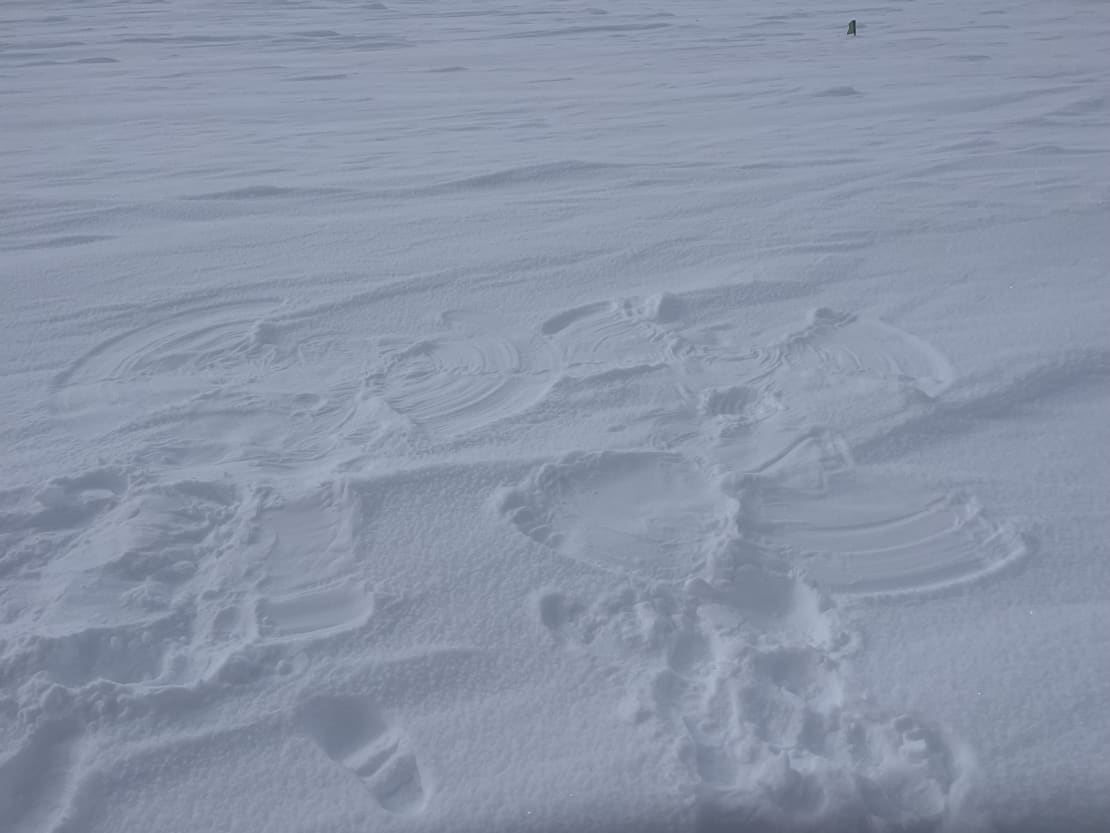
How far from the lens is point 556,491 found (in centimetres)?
175

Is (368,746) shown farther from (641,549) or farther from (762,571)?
(762,571)

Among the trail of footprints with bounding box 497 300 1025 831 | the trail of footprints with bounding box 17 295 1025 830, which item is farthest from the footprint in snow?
the trail of footprints with bounding box 497 300 1025 831

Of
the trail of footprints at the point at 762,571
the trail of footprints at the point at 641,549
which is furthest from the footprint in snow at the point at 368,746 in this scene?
the trail of footprints at the point at 762,571

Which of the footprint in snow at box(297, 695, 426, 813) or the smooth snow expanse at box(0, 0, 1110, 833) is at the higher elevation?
the smooth snow expanse at box(0, 0, 1110, 833)

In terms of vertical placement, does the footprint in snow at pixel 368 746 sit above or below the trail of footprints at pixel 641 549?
below

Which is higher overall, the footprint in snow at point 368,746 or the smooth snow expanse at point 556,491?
the smooth snow expanse at point 556,491

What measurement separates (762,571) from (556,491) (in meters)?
0.40

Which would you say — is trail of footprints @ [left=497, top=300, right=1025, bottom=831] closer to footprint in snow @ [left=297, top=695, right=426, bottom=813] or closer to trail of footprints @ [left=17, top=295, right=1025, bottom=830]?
trail of footprints @ [left=17, top=295, right=1025, bottom=830]

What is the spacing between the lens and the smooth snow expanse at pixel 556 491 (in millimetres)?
1244

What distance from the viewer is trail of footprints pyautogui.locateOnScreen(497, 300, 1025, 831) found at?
1223 mm

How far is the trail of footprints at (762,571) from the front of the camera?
1.22 m

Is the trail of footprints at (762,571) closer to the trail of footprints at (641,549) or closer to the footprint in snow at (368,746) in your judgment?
the trail of footprints at (641,549)

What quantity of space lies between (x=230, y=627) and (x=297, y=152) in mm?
2960

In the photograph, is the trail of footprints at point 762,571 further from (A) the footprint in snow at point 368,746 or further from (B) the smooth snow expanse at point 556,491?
(A) the footprint in snow at point 368,746
